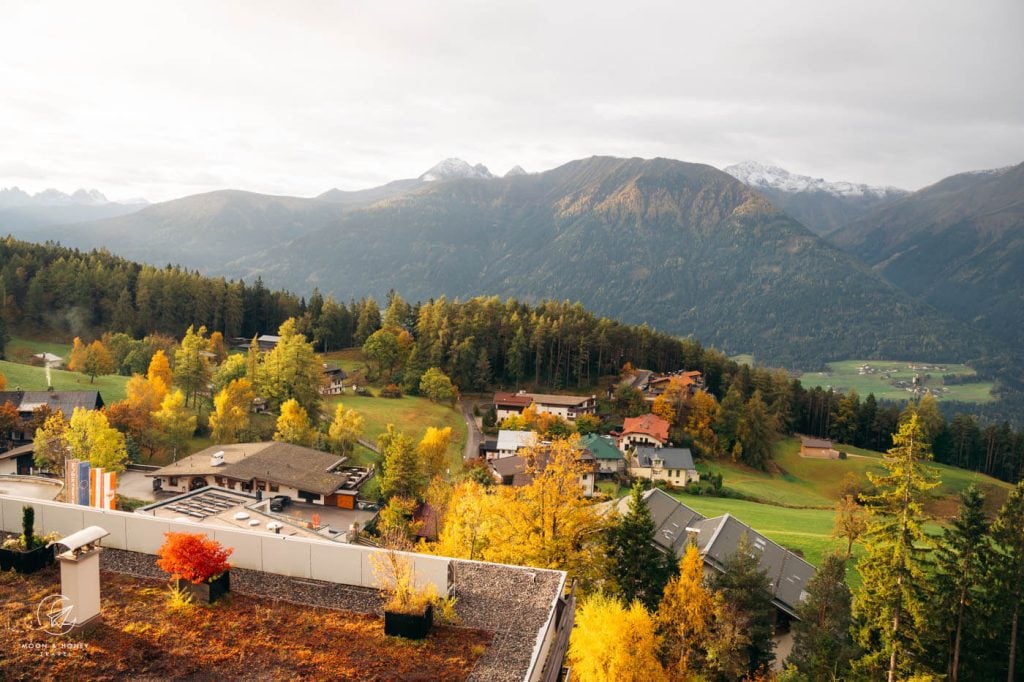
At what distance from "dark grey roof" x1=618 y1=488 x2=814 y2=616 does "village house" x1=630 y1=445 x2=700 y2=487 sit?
22763mm

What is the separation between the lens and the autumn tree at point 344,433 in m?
63.9

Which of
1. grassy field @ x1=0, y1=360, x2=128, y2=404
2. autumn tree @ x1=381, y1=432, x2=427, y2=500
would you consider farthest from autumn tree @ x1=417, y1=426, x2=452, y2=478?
grassy field @ x1=0, y1=360, x2=128, y2=404

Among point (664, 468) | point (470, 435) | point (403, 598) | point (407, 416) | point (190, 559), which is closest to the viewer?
point (403, 598)

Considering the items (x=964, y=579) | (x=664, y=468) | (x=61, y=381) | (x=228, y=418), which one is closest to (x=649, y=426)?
(x=664, y=468)

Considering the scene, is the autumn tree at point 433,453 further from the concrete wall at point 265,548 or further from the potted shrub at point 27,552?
the potted shrub at point 27,552

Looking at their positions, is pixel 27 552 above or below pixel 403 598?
above

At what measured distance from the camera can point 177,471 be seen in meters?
51.0

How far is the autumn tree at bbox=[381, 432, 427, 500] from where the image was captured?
52.2 m

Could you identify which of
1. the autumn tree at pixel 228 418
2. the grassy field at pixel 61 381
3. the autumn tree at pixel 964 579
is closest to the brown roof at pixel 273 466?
the autumn tree at pixel 228 418

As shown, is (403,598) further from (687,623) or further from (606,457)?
(606,457)

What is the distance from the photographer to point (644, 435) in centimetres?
8275

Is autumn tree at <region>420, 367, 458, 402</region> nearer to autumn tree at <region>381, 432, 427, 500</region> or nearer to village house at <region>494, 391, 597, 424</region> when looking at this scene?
village house at <region>494, 391, 597, 424</region>

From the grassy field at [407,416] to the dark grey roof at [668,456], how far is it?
20.6 meters

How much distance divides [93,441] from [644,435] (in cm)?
5825
